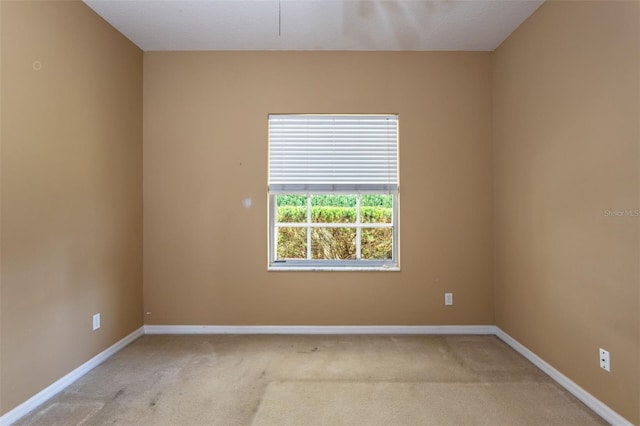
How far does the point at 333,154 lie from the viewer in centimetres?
358

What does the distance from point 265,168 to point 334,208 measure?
A: 843 millimetres

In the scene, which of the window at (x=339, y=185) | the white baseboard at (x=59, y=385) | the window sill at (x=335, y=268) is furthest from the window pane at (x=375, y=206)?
the white baseboard at (x=59, y=385)

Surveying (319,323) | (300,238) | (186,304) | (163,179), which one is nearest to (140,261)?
(186,304)

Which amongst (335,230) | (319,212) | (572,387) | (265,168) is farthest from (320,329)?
(572,387)

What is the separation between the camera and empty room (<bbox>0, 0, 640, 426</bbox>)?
212 cm

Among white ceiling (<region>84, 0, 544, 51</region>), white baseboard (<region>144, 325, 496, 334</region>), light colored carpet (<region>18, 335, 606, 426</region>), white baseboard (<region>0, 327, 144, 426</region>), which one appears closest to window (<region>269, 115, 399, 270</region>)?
white baseboard (<region>144, 325, 496, 334</region>)

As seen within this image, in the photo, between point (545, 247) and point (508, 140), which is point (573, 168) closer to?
point (545, 247)

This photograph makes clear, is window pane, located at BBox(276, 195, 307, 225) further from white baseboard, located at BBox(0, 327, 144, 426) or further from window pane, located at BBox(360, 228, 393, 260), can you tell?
white baseboard, located at BBox(0, 327, 144, 426)

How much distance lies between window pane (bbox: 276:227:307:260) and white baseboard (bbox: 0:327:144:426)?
169cm

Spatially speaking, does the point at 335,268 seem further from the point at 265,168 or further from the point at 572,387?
the point at 572,387

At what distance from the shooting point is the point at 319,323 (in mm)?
3498

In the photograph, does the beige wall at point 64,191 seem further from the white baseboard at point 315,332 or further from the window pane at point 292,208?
the window pane at point 292,208

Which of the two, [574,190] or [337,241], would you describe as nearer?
[574,190]

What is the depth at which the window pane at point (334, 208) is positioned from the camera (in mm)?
3627
